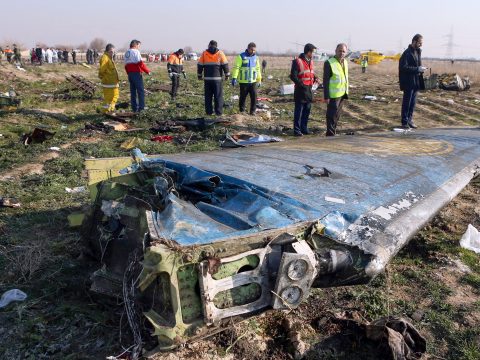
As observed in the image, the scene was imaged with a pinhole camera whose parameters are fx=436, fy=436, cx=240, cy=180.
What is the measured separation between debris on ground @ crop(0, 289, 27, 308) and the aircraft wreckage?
638mm

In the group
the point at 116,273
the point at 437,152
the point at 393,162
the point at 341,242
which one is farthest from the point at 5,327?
the point at 437,152

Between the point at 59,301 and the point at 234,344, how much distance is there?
1.40 m

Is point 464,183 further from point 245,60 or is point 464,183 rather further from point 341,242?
point 245,60

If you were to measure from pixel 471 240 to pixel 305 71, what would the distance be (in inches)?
206

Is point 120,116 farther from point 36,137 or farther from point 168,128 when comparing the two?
point 36,137

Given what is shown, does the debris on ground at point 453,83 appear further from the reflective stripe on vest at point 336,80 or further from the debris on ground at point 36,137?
the debris on ground at point 36,137

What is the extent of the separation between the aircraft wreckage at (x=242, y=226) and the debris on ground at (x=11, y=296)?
638 mm

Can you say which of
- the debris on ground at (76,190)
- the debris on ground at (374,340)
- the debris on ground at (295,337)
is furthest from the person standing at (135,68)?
the debris on ground at (374,340)

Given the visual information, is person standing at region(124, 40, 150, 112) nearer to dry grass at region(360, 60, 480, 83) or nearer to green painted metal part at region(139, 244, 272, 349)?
green painted metal part at region(139, 244, 272, 349)

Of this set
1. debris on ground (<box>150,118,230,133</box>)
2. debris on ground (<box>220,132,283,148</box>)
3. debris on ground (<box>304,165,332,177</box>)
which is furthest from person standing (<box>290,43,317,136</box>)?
debris on ground (<box>304,165,332,177</box>)

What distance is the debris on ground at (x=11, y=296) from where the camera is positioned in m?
3.19

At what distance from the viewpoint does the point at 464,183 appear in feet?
15.4

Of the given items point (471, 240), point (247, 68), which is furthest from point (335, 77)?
point (471, 240)

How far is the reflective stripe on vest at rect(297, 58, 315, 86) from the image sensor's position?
8688 millimetres
